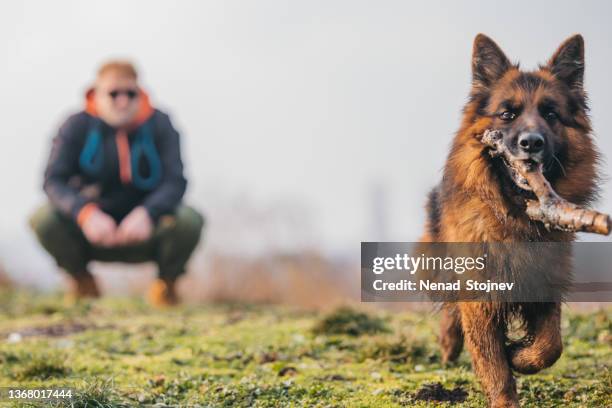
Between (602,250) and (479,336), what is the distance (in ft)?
3.62

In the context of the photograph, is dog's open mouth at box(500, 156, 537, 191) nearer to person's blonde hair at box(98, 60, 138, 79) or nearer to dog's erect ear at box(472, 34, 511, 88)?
dog's erect ear at box(472, 34, 511, 88)

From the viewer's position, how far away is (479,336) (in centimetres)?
380

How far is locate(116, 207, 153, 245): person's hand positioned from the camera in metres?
8.07

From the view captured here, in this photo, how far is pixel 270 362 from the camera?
17.1 feet

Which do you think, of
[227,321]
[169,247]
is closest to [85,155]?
[169,247]

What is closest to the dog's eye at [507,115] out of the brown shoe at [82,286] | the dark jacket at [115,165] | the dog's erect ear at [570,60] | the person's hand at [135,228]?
the dog's erect ear at [570,60]

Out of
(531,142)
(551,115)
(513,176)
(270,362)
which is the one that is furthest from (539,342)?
(270,362)

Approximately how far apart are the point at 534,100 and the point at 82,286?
681 cm

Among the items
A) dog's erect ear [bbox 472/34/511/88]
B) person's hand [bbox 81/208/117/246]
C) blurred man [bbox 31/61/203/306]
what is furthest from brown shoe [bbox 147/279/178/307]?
dog's erect ear [bbox 472/34/511/88]

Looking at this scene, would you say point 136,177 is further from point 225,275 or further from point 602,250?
point 602,250

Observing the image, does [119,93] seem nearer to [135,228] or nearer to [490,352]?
[135,228]

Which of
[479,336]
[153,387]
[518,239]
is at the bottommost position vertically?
[153,387]

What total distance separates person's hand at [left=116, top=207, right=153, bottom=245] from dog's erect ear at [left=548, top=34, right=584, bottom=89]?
5.28 meters

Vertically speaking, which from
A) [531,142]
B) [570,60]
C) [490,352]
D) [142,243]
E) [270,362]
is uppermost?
[570,60]
